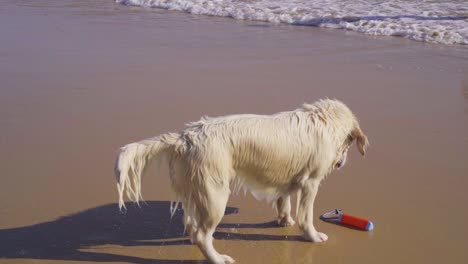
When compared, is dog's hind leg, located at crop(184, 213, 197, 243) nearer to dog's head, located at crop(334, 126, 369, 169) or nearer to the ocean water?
dog's head, located at crop(334, 126, 369, 169)

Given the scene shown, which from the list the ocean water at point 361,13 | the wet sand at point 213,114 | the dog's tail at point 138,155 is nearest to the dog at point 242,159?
the dog's tail at point 138,155

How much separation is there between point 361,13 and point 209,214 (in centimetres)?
1290

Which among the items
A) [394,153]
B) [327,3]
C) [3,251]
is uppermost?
[327,3]

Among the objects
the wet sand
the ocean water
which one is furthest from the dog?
the ocean water

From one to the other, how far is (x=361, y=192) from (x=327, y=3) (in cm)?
1296

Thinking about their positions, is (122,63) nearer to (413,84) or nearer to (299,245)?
(413,84)

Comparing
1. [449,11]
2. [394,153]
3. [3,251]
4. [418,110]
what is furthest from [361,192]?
[449,11]

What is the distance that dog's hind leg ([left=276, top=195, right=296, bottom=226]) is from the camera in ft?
16.9

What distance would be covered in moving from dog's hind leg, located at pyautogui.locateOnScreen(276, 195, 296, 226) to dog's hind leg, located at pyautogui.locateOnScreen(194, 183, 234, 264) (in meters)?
0.86

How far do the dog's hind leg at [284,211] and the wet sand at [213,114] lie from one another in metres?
0.09

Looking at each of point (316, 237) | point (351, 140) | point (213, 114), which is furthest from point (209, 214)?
point (213, 114)

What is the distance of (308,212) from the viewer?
4.95 meters

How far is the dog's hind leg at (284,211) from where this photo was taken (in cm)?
516

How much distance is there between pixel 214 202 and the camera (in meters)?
4.42
